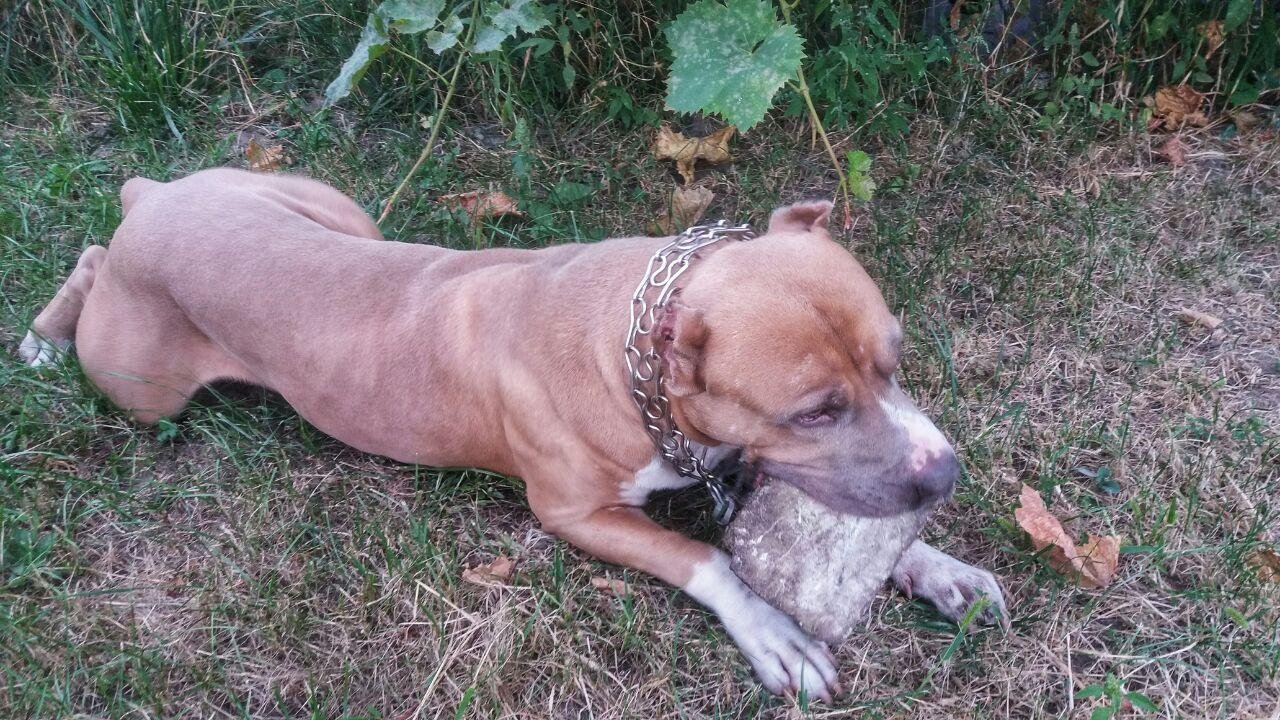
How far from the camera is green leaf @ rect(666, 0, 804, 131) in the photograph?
3.79 m

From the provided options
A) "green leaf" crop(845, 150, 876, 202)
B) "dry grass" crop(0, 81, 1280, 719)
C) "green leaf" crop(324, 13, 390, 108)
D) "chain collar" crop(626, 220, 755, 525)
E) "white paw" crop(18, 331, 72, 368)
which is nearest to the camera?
"chain collar" crop(626, 220, 755, 525)

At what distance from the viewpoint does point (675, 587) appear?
330 centimetres

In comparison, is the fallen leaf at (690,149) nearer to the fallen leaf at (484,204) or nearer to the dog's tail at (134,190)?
the fallen leaf at (484,204)

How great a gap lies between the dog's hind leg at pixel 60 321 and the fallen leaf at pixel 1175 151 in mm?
5047

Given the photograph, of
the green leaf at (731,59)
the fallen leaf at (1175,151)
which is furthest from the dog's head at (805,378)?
the fallen leaf at (1175,151)

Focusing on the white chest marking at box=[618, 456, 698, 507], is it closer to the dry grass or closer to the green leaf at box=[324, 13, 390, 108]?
the dry grass

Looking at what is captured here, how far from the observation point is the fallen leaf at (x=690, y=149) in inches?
201

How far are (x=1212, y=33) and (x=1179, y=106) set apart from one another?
1.22 feet

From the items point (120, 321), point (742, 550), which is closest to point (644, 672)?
point (742, 550)

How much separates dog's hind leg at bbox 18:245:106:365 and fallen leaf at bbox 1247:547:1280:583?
4.58m

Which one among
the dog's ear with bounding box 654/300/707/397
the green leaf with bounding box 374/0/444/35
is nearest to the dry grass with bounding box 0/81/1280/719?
the dog's ear with bounding box 654/300/707/397

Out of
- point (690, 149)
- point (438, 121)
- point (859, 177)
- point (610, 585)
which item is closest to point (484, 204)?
point (438, 121)

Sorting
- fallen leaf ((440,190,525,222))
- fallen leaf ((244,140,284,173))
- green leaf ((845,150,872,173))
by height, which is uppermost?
green leaf ((845,150,872,173))

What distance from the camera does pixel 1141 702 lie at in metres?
2.74
